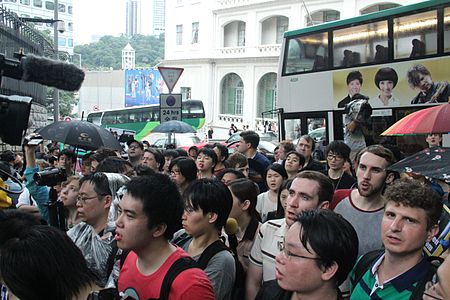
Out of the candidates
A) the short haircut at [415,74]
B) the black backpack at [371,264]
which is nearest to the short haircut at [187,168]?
the black backpack at [371,264]

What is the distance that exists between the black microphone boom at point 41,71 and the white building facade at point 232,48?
101 ft

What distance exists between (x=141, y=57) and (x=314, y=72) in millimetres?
107671

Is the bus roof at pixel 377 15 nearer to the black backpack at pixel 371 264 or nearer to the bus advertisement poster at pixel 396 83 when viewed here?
the bus advertisement poster at pixel 396 83

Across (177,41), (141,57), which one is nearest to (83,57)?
(141,57)

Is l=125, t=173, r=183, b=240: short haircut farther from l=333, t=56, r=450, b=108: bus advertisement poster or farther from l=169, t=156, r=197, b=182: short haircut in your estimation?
l=333, t=56, r=450, b=108: bus advertisement poster

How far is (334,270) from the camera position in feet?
8.08

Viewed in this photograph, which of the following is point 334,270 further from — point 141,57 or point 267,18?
point 141,57

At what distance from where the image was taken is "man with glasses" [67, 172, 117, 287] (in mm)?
3443

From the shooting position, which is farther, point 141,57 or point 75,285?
point 141,57

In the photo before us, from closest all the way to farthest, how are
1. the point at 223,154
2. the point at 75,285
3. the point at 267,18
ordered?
1. the point at 75,285
2. the point at 223,154
3. the point at 267,18

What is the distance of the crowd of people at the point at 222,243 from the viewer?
2.29 m

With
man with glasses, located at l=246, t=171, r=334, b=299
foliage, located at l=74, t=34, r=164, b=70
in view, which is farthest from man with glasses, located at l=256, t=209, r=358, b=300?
foliage, located at l=74, t=34, r=164, b=70

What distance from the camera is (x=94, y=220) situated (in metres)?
3.80

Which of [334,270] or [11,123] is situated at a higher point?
[11,123]
